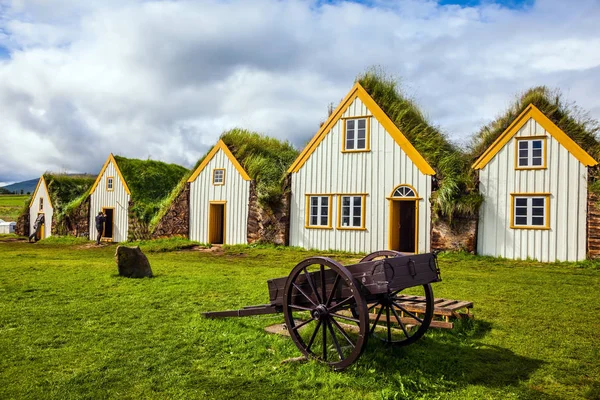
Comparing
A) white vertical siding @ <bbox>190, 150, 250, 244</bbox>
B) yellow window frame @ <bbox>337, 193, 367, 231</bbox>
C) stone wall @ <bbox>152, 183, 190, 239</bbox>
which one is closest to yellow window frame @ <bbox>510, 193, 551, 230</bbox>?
yellow window frame @ <bbox>337, 193, 367, 231</bbox>

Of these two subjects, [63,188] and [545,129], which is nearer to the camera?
[545,129]

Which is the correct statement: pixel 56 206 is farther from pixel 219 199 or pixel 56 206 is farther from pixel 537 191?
pixel 537 191

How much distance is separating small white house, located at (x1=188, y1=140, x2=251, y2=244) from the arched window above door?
24.0ft

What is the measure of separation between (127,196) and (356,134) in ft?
51.1

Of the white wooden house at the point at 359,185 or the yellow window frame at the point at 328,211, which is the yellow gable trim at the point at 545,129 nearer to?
the white wooden house at the point at 359,185

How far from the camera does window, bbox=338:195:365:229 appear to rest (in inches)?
741

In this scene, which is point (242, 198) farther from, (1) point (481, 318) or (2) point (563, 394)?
(2) point (563, 394)

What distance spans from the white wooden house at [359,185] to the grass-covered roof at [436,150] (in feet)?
1.43

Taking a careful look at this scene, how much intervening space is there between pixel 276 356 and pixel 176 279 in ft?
21.5

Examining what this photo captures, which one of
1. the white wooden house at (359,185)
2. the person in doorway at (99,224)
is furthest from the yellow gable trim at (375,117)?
the person in doorway at (99,224)

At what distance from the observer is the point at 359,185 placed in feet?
62.3

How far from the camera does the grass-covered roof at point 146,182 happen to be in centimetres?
2708

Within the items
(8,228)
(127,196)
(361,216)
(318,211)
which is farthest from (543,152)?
(8,228)

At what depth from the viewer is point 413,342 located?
5.93 m
